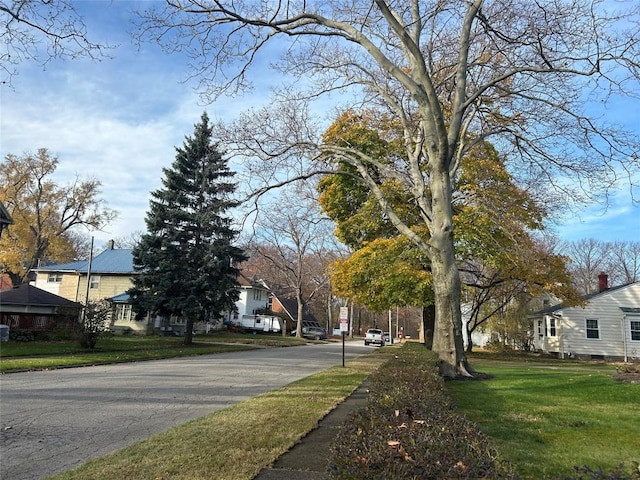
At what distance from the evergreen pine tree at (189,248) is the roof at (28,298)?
4431 millimetres

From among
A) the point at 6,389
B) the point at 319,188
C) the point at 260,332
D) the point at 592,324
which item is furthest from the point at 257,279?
the point at 6,389

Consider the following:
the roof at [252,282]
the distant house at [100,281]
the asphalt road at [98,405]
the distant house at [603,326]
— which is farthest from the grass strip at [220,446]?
the roof at [252,282]

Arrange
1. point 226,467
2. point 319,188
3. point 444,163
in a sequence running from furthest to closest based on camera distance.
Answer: point 319,188
point 444,163
point 226,467

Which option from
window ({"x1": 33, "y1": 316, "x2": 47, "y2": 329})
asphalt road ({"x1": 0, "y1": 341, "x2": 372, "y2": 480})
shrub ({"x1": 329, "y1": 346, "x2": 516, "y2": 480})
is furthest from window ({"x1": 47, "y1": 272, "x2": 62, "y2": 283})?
shrub ({"x1": 329, "y1": 346, "x2": 516, "y2": 480})

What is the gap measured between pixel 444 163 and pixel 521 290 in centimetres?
2271

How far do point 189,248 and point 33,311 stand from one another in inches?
369

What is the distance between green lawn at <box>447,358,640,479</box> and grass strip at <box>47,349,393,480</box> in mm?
2779

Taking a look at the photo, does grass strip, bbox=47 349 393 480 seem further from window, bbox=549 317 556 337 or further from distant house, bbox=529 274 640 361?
window, bbox=549 317 556 337

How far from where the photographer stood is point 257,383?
539 inches

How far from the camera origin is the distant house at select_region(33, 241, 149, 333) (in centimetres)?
4166

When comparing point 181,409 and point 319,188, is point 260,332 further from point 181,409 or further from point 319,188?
point 181,409

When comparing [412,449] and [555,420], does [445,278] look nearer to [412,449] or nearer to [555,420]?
[555,420]

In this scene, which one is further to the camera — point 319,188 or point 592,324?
point 592,324

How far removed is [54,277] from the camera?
148 feet
